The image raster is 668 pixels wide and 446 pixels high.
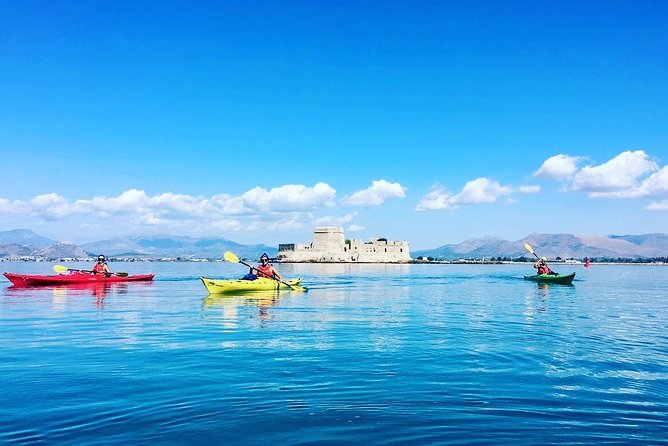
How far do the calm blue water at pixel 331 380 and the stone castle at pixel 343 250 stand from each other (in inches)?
6517

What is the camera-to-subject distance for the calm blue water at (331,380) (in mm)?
7648

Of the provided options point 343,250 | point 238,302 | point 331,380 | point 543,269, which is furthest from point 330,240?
point 331,380

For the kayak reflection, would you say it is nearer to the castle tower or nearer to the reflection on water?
the reflection on water

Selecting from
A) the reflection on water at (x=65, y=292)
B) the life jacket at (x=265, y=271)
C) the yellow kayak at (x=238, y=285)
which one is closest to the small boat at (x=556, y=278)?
the yellow kayak at (x=238, y=285)

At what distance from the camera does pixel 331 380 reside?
10.5 meters

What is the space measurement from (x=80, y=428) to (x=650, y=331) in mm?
18310

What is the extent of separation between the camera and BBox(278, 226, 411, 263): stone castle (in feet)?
613

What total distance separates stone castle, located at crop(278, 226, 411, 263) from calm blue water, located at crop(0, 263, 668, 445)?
165541 mm

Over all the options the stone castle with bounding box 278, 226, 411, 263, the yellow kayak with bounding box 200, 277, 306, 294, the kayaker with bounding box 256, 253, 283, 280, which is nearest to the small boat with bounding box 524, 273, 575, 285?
the yellow kayak with bounding box 200, 277, 306, 294

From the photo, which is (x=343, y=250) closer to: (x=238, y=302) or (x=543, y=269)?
(x=543, y=269)

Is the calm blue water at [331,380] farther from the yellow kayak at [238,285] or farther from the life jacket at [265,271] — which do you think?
the life jacket at [265,271]

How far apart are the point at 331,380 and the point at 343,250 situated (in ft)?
582

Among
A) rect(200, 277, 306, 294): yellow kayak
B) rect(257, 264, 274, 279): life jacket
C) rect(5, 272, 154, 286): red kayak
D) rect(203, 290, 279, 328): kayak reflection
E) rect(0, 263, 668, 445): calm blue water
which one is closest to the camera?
rect(0, 263, 668, 445): calm blue water

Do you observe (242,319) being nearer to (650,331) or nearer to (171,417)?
(171,417)
